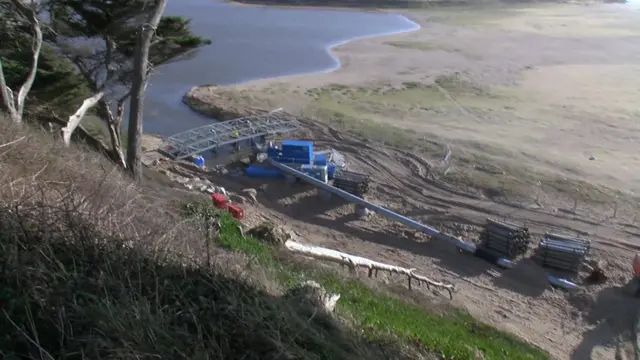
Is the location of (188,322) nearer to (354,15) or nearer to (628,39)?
(628,39)

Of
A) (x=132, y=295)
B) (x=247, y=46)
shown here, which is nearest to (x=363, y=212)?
(x=132, y=295)

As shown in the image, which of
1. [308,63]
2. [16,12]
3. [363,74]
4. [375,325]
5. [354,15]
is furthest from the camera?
[354,15]

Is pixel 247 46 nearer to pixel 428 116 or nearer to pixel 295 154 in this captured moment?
pixel 428 116

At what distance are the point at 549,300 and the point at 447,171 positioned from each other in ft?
20.5

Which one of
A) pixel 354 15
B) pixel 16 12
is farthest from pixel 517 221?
pixel 354 15

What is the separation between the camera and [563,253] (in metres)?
13.7

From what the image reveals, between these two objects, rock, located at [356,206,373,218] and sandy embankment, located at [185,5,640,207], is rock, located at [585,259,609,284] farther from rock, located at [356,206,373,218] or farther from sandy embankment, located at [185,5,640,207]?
rock, located at [356,206,373,218]

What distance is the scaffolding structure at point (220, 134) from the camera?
1906 centimetres

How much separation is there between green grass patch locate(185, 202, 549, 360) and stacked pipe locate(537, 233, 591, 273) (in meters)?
4.14

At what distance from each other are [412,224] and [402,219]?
31cm

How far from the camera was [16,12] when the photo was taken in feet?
38.2

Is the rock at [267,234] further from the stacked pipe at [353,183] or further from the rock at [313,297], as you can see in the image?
the stacked pipe at [353,183]

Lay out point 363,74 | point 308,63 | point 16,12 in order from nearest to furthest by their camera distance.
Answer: point 16,12
point 363,74
point 308,63

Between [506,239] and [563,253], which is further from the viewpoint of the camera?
[506,239]
